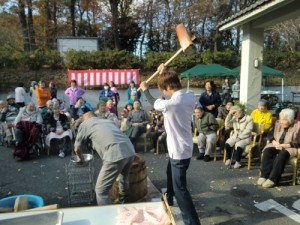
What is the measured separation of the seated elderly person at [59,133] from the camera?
7.31m

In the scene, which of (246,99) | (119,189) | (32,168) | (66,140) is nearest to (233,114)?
(246,99)

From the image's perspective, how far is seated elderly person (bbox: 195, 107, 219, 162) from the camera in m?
6.74

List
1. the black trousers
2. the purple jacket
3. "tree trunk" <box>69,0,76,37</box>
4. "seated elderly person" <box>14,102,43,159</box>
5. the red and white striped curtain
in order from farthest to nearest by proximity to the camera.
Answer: "tree trunk" <box>69,0,76,37</box> < the red and white striped curtain < the purple jacket < "seated elderly person" <box>14,102,43,159</box> < the black trousers

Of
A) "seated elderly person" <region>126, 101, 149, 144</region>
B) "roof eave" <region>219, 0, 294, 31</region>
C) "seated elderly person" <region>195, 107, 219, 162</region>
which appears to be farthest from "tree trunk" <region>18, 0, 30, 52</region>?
"seated elderly person" <region>195, 107, 219, 162</region>

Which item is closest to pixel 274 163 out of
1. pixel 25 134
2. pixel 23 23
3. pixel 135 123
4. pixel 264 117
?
pixel 264 117

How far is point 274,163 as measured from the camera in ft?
17.3

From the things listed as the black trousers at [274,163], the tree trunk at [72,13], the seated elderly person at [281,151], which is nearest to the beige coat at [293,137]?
the seated elderly person at [281,151]

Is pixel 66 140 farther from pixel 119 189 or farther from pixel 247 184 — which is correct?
pixel 247 184

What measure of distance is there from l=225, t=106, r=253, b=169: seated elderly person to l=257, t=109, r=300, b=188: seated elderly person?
0.79 metres

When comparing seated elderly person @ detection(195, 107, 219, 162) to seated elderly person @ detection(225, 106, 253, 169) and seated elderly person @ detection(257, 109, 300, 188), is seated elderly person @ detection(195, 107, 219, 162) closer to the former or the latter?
seated elderly person @ detection(225, 106, 253, 169)

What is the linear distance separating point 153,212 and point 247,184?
137 inches

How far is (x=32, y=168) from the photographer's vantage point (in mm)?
6398

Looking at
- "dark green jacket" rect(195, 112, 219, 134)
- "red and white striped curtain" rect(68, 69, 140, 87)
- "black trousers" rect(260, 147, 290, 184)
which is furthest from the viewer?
"red and white striped curtain" rect(68, 69, 140, 87)

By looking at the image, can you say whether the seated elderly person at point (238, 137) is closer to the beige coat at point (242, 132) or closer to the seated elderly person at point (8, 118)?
the beige coat at point (242, 132)
